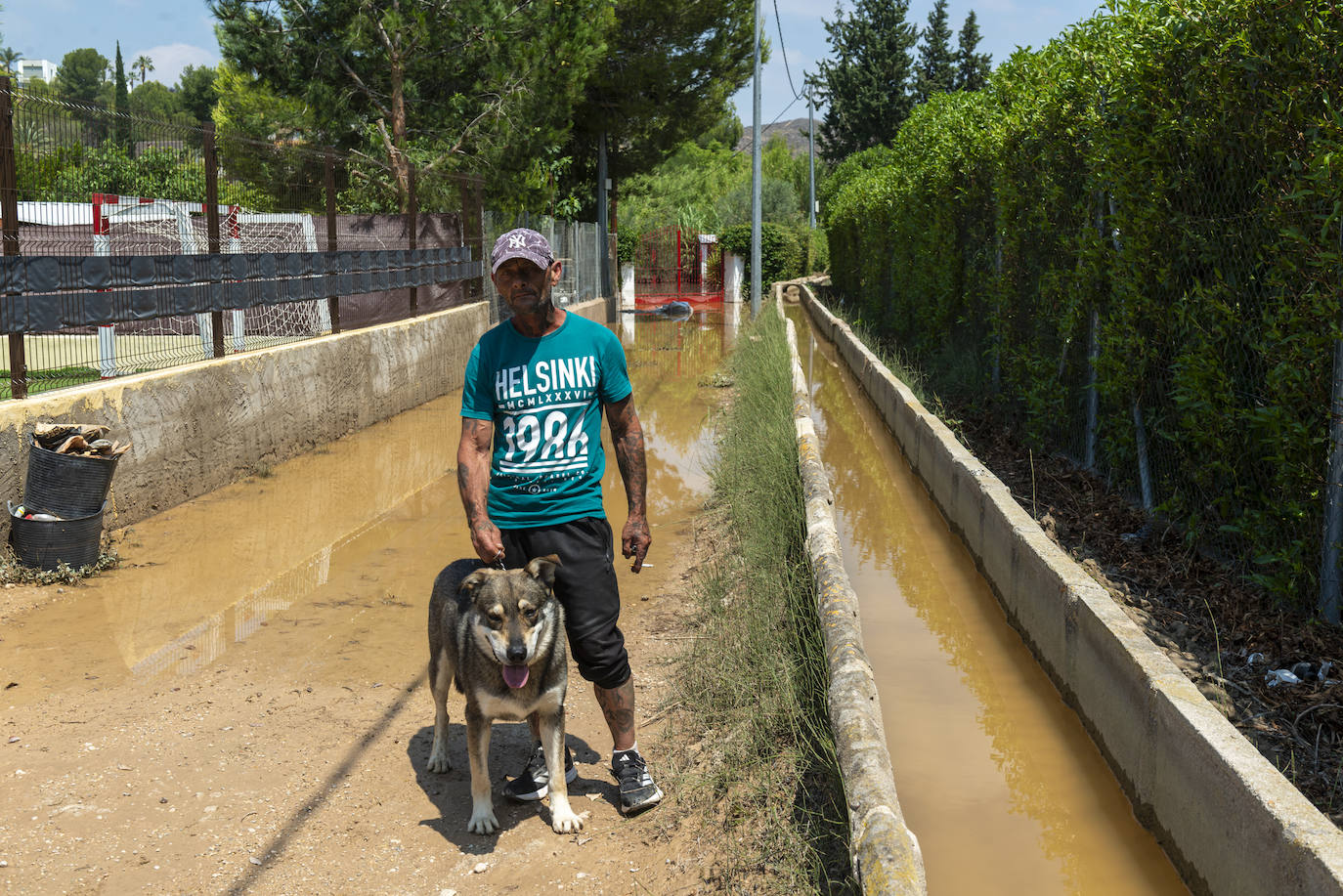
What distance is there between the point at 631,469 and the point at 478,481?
61cm

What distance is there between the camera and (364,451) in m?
11.4

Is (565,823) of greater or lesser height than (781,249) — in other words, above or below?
below

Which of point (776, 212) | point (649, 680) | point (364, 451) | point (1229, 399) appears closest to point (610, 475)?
point (364, 451)

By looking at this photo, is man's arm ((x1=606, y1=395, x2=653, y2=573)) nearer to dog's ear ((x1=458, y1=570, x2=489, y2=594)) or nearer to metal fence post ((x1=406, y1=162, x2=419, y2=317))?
dog's ear ((x1=458, y1=570, x2=489, y2=594))

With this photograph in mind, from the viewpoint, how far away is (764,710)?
478 centimetres

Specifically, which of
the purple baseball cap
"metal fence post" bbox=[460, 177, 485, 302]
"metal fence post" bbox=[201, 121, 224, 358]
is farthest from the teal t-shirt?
"metal fence post" bbox=[460, 177, 485, 302]

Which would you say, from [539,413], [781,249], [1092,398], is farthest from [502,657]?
[781,249]

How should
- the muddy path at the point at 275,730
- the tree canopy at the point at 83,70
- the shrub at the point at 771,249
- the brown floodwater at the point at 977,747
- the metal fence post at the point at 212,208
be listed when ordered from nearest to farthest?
the muddy path at the point at 275,730 → the brown floodwater at the point at 977,747 → the metal fence post at the point at 212,208 → the shrub at the point at 771,249 → the tree canopy at the point at 83,70

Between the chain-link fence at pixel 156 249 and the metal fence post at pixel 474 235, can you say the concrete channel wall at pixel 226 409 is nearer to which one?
the chain-link fence at pixel 156 249

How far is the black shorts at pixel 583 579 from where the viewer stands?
4254mm

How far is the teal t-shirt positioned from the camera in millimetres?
4230

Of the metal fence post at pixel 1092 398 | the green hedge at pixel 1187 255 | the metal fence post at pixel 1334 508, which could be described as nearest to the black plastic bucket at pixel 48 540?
the green hedge at pixel 1187 255

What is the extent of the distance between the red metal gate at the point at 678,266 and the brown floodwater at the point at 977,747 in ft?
107

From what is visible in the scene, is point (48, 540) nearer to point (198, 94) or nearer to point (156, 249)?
point (156, 249)
